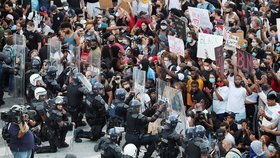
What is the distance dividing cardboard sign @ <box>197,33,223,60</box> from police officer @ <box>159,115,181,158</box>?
4220 millimetres

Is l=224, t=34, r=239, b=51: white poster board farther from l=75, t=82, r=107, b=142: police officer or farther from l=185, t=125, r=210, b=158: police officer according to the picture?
l=185, t=125, r=210, b=158: police officer

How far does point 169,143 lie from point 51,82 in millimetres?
4873

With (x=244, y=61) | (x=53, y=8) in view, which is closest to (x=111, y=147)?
(x=244, y=61)

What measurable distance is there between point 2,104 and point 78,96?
3.21m

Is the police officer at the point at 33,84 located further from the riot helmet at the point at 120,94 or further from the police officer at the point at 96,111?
the riot helmet at the point at 120,94

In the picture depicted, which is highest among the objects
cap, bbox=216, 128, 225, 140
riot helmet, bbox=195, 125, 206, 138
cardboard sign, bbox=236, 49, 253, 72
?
cardboard sign, bbox=236, 49, 253, 72

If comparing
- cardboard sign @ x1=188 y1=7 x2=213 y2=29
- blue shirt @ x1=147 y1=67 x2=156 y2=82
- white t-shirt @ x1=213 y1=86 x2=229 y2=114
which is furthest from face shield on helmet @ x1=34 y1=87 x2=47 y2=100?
cardboard sign @ x1=188 y1=7 x2=213 y2=29

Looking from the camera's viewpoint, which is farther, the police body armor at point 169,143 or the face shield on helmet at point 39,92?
the face shield on helmet at point 39,92

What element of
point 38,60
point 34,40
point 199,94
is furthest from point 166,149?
point 34,40

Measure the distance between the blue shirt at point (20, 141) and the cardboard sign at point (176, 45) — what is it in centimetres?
589

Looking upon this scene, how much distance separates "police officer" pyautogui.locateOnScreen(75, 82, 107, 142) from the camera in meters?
25.1

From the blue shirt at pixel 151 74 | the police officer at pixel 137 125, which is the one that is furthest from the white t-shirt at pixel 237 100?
the blue shirt at pixel 151 74

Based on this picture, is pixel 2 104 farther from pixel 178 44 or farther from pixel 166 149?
pixel 166 149

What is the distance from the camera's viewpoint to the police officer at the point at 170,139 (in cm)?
2270
